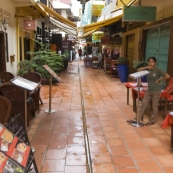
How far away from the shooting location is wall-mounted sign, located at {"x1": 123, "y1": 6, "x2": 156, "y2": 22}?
273 inches

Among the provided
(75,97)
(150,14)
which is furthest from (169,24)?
(75,97)

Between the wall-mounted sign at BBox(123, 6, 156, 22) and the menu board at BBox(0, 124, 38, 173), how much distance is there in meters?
5.84

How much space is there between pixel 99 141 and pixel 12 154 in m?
2.44

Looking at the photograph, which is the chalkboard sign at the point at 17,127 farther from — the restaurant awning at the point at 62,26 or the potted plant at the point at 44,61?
the restaurant awning at the point at 62,26

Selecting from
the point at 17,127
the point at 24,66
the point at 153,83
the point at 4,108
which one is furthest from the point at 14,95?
the point at 24,66

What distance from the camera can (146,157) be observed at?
11.5 feet

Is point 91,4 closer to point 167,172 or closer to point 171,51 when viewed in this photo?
point 171,51

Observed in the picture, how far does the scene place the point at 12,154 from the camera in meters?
1.86

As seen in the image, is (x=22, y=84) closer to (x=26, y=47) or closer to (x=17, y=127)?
(x=17, y=127)

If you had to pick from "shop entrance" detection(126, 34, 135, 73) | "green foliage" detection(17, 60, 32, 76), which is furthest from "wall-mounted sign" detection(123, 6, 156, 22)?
"green foliage" detection(17, 60, 32, 76)

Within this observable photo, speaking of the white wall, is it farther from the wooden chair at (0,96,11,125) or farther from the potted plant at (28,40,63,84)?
the wooden chair at (0,96,11,125)

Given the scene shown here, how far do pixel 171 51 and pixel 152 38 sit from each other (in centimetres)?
206

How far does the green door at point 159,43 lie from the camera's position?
7.11m


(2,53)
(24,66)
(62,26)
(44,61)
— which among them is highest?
(62,26)
